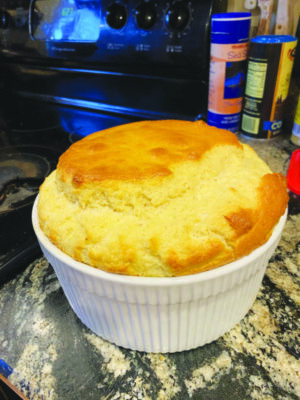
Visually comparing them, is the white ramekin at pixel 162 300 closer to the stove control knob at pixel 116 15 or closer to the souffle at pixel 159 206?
the souffle at pixel 159 206

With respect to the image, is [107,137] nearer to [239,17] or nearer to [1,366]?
[1,366]

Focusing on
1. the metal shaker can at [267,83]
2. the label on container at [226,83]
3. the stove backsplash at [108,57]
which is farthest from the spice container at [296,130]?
the stove backsplash at [108,57]

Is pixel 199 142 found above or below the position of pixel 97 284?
above

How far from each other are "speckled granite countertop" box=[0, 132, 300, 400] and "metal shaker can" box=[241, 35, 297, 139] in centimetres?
51

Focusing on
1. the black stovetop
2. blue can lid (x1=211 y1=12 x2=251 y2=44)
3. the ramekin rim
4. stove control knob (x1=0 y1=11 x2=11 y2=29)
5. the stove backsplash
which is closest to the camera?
the ramekin rim

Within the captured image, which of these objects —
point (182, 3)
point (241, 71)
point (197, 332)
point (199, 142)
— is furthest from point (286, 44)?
point (197, 332)

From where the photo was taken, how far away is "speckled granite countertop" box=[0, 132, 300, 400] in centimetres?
44

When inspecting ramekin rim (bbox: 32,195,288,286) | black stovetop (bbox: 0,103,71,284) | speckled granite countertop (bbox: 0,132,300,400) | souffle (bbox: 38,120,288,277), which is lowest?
speckled granite countertop (bbox: 0,132,300,400)

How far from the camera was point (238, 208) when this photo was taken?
17.1 inches

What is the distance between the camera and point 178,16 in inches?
34.7

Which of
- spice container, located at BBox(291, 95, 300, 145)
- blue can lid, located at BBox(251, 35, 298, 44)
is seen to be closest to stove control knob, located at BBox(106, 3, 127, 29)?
blue can lid, located at BBox(251, 35, 298, 44)

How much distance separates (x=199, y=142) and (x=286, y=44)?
1.66 ft

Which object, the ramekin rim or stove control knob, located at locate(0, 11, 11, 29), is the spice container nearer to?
the ramekin rim

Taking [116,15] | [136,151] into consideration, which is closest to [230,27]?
[116,15]
